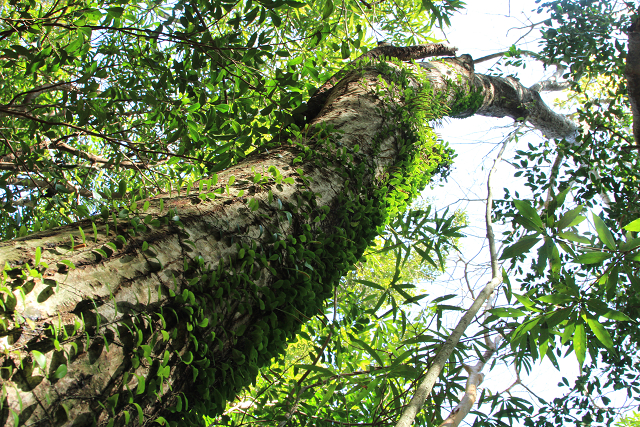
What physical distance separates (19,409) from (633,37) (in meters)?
3.91

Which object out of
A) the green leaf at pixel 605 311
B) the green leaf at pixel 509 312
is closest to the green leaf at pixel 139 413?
the green leaf at pixel 509 312

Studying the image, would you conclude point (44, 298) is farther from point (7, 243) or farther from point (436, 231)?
point (436, 231)

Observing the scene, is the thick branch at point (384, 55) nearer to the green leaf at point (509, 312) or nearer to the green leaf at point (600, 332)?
the green leaf at point (509, 312)

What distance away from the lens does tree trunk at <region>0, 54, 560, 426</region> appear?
64 cm

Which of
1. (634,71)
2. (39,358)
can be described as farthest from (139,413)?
(634,71)

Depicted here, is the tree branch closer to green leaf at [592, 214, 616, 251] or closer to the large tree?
the large tree

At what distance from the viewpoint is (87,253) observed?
0.80 m

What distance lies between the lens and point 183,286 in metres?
0.90

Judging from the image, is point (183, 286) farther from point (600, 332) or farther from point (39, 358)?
point (600, 332)

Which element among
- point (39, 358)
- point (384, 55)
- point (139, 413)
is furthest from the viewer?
point (384, 55)

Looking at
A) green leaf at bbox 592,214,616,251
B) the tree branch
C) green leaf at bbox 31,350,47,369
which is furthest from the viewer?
the tree branch

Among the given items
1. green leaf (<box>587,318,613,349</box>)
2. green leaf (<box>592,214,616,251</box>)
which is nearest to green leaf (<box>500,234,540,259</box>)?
green leaf (<box>592,214,616,251</box>)

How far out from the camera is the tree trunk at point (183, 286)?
0.64 m

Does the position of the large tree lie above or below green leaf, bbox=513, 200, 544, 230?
below
